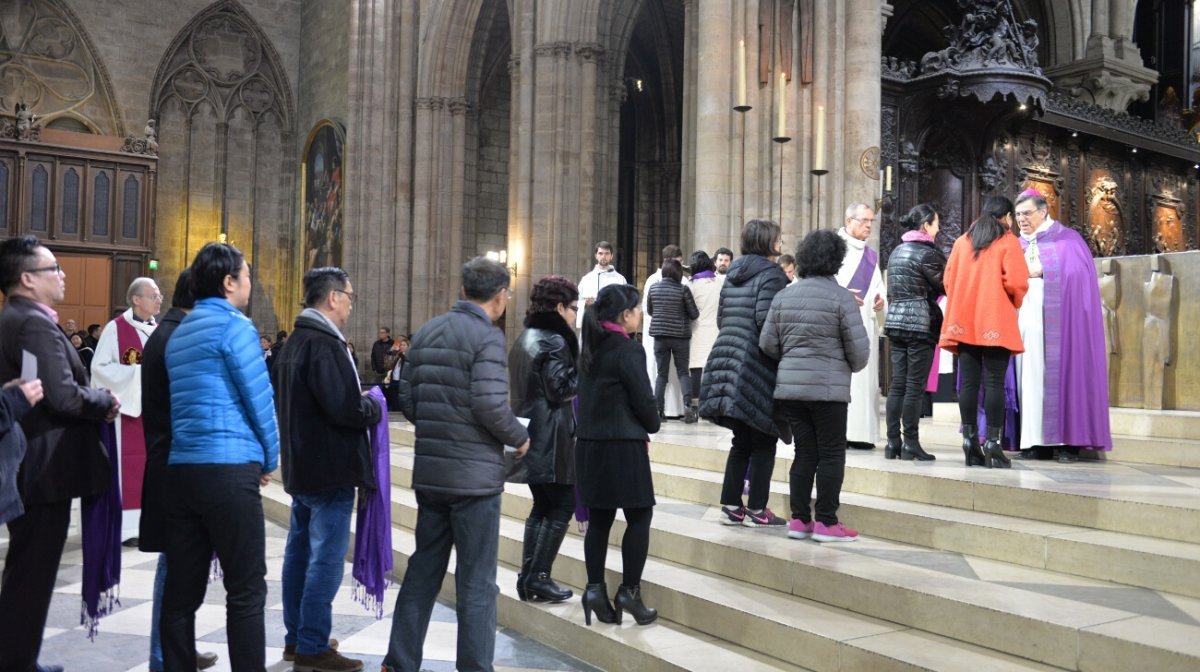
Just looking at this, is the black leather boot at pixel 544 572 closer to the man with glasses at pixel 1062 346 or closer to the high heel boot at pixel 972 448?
the high heel boot at pixel 972 448

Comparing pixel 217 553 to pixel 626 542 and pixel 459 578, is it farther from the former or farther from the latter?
pixel 626 542

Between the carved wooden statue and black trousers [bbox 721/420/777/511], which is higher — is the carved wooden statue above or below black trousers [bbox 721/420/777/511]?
above

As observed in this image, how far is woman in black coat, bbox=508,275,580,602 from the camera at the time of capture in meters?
4.80

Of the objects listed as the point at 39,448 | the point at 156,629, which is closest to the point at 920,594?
the point at 156,629

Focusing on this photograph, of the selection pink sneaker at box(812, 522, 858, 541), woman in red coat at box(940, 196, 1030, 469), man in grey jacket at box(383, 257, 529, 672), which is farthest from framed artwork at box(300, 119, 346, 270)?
man in grey jacket at box(383, 257, 529, 672)

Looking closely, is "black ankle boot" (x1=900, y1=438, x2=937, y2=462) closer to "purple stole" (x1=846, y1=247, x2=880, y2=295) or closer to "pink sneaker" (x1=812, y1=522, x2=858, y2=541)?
"purple stole" (x1=846, y1=247, x2=880, y2=295)

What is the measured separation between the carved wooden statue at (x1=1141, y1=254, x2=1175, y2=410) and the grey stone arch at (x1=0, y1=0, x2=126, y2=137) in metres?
23.0

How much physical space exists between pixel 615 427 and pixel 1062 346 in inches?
137

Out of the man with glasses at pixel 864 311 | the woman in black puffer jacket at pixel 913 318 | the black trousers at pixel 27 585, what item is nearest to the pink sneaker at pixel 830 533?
the woman in black puffer jacket at pixel 913 318

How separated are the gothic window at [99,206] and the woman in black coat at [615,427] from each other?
20.0 metres

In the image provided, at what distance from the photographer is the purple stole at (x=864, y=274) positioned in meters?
7.08

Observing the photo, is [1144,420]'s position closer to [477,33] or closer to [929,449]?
[929,449]

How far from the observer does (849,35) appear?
11.8 meters

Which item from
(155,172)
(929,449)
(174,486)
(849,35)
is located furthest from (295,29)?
(174,486)
